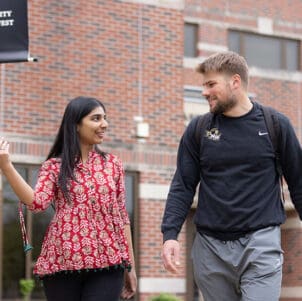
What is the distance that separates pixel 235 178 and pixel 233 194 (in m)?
0.09

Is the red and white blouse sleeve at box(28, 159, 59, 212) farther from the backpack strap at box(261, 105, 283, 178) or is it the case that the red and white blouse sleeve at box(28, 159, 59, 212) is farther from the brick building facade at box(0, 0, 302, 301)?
the brick building facade at box(0, 0, 302, 301)

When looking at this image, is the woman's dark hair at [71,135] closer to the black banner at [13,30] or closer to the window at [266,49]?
the black banner at [13,30]

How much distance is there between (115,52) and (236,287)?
11799 mm

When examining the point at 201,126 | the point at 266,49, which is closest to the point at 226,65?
the point at 201,126

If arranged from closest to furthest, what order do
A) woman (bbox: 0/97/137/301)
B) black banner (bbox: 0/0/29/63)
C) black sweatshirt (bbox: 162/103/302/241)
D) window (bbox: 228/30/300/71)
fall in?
black sweatshirt (bbox: 162/103/302/241), woman (bbox: 0/97/137/301), black banner (bbox: 0/0/29/63), window (bbox: 228/30/300/71)

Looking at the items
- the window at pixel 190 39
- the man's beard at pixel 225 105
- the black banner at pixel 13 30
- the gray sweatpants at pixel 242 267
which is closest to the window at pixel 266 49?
the window at pixel 190 39

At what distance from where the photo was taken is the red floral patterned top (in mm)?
5832

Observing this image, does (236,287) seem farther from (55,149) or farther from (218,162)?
(55,149)

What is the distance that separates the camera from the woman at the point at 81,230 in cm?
582

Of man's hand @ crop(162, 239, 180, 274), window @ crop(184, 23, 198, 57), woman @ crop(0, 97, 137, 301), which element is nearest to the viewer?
man's hand @ crop(162, 239, 180, 274)

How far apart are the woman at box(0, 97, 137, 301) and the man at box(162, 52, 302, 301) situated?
1.68 ft

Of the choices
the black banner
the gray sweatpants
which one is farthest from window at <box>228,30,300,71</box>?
the gray sweatpants

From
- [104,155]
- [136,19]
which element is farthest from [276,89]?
[104,155]

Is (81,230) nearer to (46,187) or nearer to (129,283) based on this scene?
(46,187)
